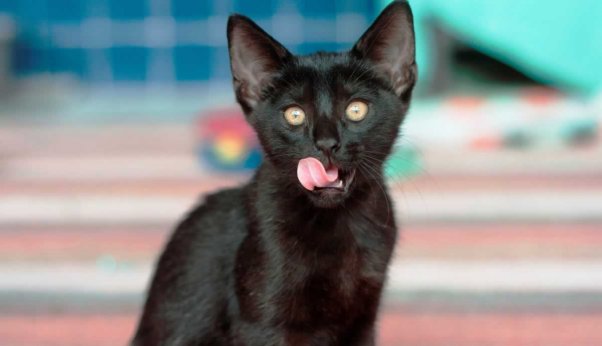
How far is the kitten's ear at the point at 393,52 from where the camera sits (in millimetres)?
1239

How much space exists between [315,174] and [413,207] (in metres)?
1.45

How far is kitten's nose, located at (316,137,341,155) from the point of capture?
43.6 inches

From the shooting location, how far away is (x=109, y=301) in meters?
1.94

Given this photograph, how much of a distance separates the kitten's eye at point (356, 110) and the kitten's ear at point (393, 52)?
0.25 feet

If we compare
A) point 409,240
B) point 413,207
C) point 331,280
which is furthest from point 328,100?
point 413,207

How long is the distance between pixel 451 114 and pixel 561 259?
1.10 metres

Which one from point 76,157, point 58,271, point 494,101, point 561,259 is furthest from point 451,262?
point 76,157

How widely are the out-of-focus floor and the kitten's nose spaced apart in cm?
37

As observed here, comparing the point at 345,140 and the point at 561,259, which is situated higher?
the point at 345,140

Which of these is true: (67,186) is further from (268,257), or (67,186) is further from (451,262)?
(268,257)

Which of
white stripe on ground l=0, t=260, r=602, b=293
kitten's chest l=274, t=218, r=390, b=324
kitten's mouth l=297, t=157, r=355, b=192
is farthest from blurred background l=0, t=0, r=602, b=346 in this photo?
kitten's mouth l=297, t=157, r=355, b=192

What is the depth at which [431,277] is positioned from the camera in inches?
79.7

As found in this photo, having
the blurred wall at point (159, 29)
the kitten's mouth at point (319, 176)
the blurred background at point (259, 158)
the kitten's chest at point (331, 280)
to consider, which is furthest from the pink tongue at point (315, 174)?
the blurred wall at point (159, 29)

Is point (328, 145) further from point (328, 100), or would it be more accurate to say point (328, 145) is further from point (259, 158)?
point (259, 158)
